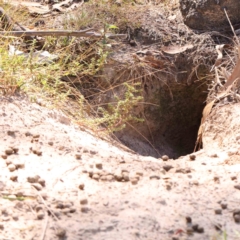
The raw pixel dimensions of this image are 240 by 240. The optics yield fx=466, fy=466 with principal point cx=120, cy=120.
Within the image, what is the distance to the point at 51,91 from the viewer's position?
11.1 ft

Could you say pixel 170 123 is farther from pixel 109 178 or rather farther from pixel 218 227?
pixel 218 227

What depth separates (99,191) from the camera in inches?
84.8

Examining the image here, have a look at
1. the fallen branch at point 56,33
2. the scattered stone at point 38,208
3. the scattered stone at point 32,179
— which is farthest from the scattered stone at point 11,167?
the fallen branch at point 56,33

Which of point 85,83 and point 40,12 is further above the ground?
point 40,12

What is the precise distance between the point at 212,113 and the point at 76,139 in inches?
51.1

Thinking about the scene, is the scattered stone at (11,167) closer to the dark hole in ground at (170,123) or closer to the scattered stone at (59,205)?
the scattered stone at (59,205)

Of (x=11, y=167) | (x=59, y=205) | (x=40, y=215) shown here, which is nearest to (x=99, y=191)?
(x=59, y=205)

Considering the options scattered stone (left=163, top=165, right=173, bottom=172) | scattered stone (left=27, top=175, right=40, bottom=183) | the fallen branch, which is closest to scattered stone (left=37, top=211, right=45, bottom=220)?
scattered stone (left=27, top=175, right=40, bottom=183)

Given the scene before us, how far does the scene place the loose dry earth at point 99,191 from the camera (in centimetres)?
187

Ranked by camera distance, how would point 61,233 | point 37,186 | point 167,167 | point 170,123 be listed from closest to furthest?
point 61,233
point 37,186
point 167,167
point 170,123

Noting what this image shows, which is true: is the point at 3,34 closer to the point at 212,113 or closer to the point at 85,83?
the point at 85,83

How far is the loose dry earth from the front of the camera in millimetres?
1865

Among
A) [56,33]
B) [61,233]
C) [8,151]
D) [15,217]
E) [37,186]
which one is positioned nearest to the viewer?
[61,233]

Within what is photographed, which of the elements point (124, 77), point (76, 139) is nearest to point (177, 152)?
point (124, 77)
